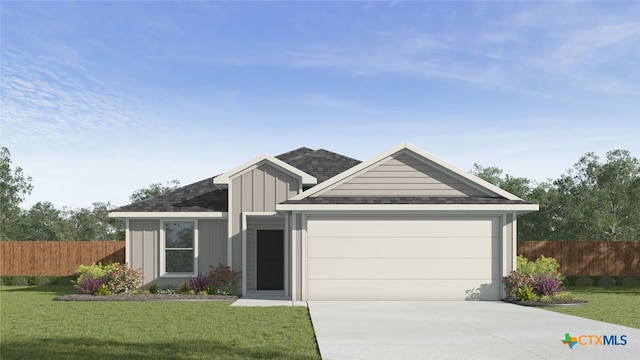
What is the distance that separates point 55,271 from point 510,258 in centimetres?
2026

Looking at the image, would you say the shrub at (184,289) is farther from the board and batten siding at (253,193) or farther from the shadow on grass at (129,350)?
the shadow on grass at (129,350)

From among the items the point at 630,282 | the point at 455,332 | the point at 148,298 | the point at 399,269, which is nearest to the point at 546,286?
the point at 399,269

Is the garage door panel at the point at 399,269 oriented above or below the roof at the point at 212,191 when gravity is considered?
below

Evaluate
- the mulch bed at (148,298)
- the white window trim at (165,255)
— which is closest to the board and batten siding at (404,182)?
the mulch bed at (148,298)

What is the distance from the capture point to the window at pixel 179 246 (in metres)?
22.0

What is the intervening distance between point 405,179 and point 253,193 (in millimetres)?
5165

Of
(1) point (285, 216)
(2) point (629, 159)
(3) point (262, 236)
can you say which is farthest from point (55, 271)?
(2) point (629, 159)

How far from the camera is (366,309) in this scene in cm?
1695

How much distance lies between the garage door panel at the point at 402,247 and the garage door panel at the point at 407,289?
80 centimetres

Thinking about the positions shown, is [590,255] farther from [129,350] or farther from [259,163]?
[129,350]

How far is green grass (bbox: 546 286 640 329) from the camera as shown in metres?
15.6

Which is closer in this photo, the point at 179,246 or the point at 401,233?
the point at 401,233

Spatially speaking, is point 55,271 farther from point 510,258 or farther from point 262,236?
point 510,258

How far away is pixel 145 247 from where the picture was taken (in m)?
21.9
